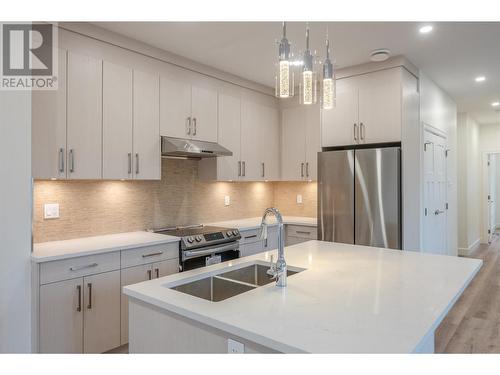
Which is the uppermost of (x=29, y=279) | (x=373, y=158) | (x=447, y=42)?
(x=447, y=42)

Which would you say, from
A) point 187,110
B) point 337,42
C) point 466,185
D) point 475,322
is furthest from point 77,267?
point 466,185

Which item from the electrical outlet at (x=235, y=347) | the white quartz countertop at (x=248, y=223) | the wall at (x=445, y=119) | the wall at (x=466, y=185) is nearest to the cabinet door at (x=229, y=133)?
the white quartz countertop at (x=248, y=223)

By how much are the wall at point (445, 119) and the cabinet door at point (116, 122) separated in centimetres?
310

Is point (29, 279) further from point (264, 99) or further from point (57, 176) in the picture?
point (264, 99)

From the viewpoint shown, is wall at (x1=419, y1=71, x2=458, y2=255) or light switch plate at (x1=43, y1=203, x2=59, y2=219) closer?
light switch plate at (x1=43, y1=203, x2=59, y2=219)

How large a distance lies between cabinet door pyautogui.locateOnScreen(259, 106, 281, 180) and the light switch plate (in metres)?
2.37

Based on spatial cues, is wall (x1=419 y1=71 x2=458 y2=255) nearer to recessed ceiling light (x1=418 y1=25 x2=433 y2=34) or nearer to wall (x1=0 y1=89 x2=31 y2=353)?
recessed ceiling light (x1=418 y1=25 x2=433 y2=34)

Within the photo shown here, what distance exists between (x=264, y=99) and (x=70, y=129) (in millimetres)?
2510

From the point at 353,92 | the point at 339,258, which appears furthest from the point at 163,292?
the point at 353,92

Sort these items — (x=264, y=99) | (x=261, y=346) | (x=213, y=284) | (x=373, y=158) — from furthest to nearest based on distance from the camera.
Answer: (x=264, y=99) < (x=373, y=158) < (x=213, y=284) < (x=261, y=346)

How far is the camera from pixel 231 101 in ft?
13.2

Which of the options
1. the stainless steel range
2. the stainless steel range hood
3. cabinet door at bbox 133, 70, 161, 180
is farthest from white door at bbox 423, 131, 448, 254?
cabinet door at bbox 133, 70, 161, 180

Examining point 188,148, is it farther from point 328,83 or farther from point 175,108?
point 328,83

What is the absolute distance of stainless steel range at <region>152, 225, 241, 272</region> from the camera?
122 inches
